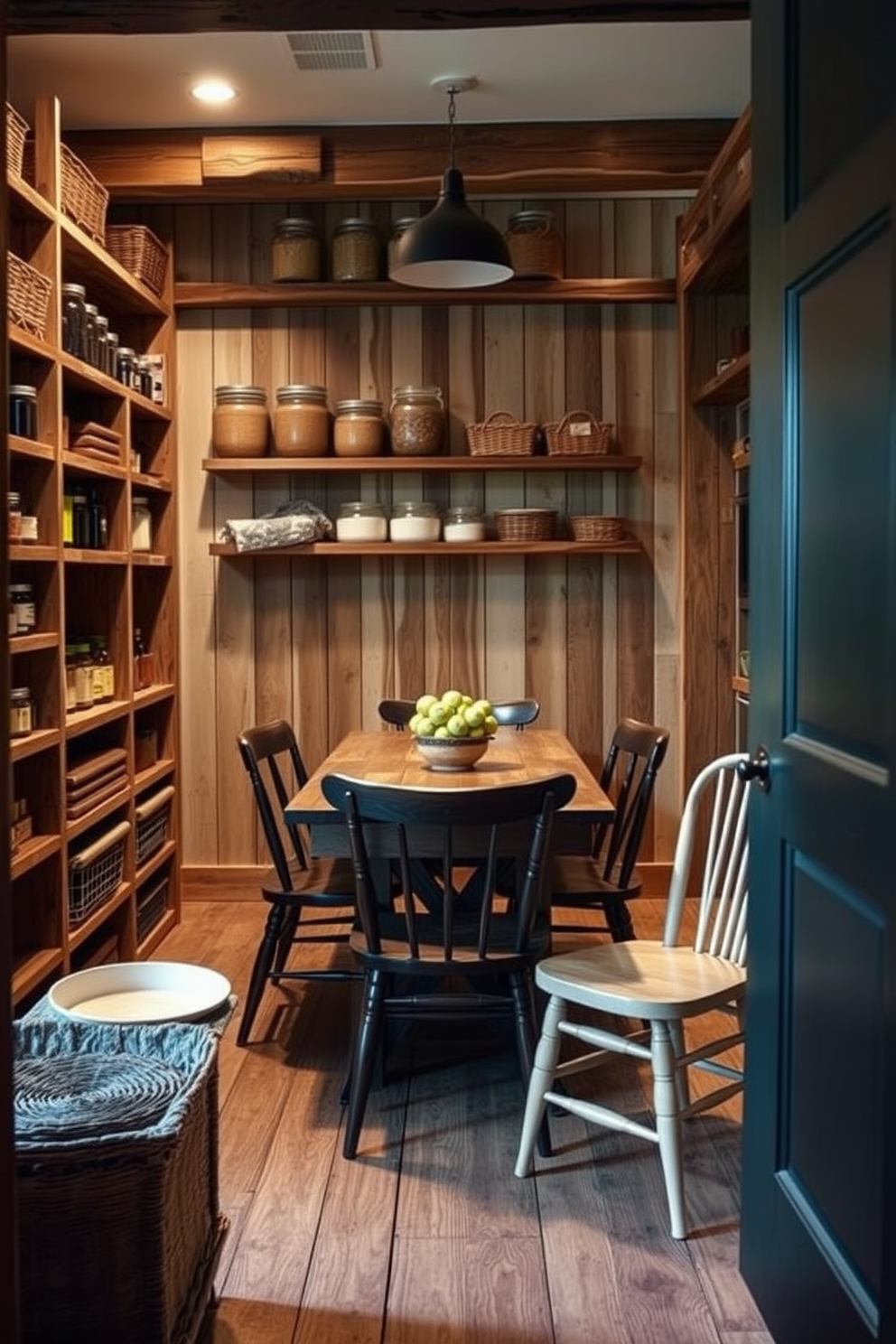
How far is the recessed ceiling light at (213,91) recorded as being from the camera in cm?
396

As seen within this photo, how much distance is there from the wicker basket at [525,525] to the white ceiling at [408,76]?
4.43ft

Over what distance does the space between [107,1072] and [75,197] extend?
8.80 ft

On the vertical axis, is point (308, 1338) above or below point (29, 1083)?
below

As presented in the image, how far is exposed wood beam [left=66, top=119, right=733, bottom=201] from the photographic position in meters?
Answer: 4.25

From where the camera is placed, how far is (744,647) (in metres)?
4.47

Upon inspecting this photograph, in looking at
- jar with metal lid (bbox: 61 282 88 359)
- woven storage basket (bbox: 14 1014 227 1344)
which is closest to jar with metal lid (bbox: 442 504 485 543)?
jar with metal lid (bbox: 61 282 88 359)

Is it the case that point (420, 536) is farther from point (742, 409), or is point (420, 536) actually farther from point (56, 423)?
point (56, 423)

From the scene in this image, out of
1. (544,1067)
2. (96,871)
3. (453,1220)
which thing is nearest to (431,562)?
(96,871)

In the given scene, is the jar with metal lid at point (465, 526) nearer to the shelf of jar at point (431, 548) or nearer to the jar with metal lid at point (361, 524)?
the shelf of jar at point (431, 548)

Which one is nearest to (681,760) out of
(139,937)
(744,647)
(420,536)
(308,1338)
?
(744,647)

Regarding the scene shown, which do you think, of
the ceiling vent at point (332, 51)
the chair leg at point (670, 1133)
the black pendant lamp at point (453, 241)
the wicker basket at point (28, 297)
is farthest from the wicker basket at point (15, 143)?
the chair leg at point (670, 1133)

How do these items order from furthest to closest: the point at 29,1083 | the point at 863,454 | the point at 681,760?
the point at 681,760
the point at 29,1083
the point at 863,454

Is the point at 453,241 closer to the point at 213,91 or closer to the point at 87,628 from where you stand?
the point at 213,91

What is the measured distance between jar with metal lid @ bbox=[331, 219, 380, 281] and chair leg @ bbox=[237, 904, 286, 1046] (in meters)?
2.43
